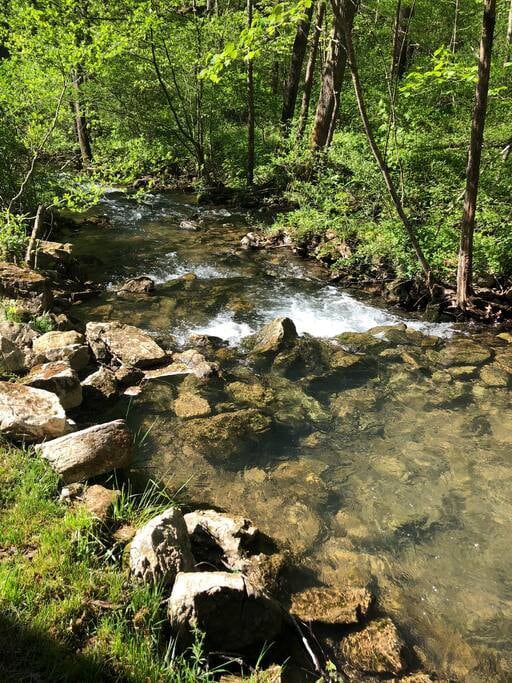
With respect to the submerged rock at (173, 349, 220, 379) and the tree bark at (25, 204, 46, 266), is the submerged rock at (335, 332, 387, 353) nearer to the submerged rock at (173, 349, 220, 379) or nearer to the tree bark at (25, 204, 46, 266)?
the submerged rock at (173, 349, 220, 379)

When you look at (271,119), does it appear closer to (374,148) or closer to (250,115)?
(250,115)

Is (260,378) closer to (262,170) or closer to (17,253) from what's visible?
(17,253)

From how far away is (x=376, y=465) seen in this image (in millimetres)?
5270

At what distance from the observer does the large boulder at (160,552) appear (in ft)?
9.45

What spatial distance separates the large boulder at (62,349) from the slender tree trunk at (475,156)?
684cm

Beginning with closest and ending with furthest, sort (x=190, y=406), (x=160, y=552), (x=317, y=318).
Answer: (x=160, y=552), (x=190, y=406), (x=317, y=318)

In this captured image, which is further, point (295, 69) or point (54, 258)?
point (295, 69)

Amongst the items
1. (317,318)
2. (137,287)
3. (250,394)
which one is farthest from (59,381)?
(317,318)

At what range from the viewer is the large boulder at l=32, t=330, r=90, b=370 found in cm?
593

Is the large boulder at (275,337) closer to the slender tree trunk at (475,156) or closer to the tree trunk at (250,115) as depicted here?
the slender tree trunk at (475,156)

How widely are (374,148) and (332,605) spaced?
23.8ft

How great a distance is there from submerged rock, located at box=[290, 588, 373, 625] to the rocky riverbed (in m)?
0.01

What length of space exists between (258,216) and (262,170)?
2028 mm

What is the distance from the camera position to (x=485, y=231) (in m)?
9.15
